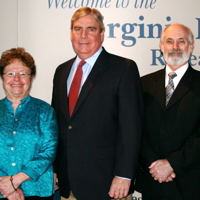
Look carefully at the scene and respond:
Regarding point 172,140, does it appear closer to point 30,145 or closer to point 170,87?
point 170,87

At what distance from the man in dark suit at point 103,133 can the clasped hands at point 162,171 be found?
0.17 meters

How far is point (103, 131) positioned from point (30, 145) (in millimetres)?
511

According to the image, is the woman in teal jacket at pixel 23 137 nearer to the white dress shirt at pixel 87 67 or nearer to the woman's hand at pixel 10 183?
the woman's hand at pixel 10 183

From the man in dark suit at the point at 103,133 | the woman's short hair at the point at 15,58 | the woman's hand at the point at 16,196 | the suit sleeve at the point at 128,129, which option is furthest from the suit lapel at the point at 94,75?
the woman's hand at the point at 16,196

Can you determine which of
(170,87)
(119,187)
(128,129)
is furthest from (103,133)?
(170,87)

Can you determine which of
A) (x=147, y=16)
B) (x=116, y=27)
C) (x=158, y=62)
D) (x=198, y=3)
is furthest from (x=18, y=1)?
(x=198, y=3)

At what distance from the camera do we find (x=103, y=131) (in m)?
2.21

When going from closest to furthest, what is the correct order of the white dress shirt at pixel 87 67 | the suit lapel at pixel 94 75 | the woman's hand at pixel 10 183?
the woman's hand at pixel 10 183 < the suit lapel at pixel 94 75 < the white dress shirt at pixel 87 67

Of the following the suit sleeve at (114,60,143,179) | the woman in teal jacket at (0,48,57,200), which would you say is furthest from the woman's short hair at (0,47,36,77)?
the suit sleeve at (114,60,143,179)

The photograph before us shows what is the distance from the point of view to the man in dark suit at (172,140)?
2227 mm

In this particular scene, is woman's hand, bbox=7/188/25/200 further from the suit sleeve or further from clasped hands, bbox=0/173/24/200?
the suit sleeve

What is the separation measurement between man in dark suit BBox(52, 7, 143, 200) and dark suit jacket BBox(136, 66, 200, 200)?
0.18 metres

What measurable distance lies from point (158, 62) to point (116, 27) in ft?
1.87

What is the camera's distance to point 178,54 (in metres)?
2.51
